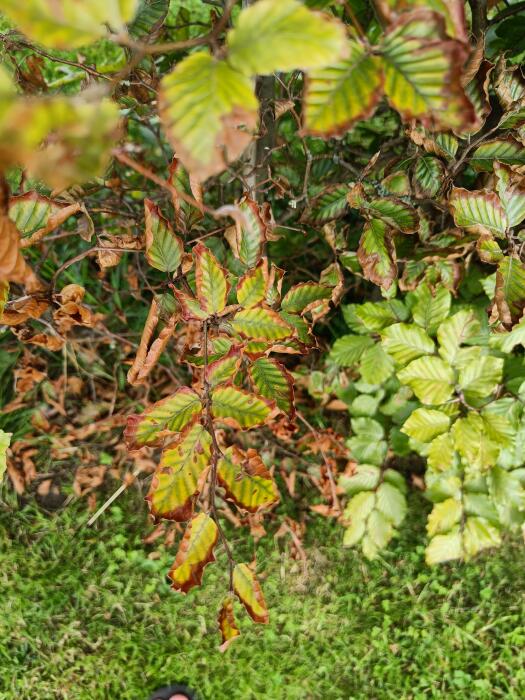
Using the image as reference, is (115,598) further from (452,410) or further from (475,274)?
(475,274)

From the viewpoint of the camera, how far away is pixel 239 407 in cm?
90

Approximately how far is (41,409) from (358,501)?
98cm

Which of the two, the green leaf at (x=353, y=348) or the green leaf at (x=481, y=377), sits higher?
the green leaf at (x=481, y=377)

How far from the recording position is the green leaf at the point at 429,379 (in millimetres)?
1276

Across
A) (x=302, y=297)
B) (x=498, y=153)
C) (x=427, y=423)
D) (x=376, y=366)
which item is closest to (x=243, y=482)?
(x=302, y=297)

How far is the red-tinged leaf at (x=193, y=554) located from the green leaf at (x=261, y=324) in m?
0.30

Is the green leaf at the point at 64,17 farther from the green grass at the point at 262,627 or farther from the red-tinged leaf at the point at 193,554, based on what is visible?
the green grass at the point at 262,627

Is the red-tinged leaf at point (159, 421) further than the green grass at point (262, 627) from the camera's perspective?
No

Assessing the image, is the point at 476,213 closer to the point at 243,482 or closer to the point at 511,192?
the point at 511,192

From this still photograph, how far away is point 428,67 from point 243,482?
2.10ft

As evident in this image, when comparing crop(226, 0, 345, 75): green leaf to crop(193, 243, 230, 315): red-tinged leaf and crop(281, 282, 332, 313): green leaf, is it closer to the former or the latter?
crop(193, 243, 230, 315): red-tinged leaf

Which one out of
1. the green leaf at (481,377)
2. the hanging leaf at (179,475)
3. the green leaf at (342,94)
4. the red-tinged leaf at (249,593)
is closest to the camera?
the green leaf at (342,94)

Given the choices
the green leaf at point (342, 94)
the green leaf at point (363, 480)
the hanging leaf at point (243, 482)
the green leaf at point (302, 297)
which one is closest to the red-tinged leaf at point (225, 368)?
the hanging leaf at point (243, 482)

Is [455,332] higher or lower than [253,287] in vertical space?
lower
